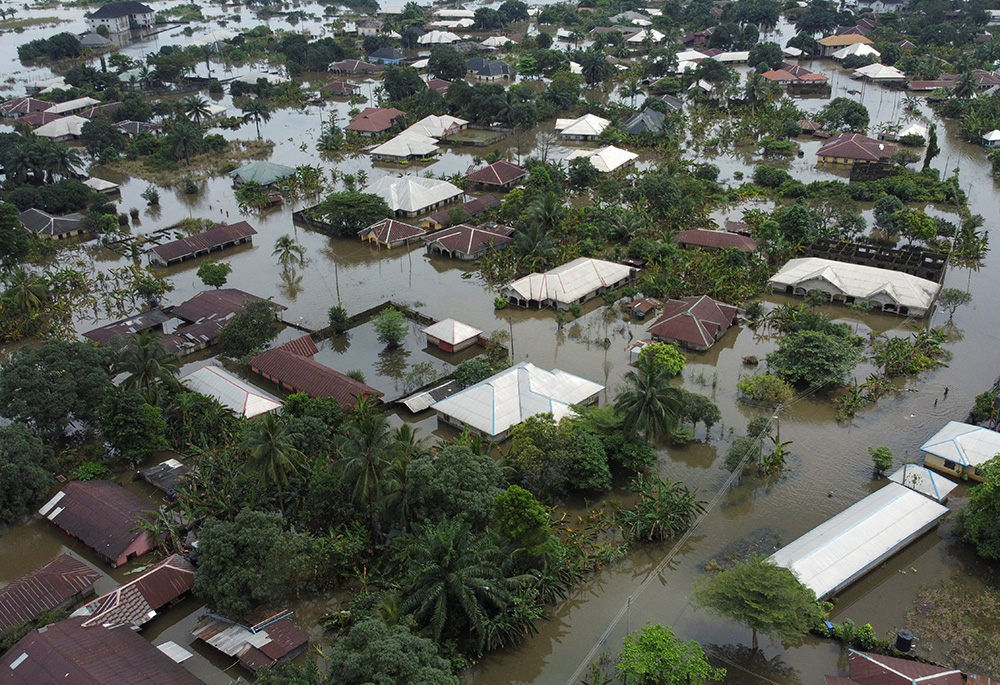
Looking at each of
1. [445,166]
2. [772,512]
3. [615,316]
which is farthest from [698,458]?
[445,166]

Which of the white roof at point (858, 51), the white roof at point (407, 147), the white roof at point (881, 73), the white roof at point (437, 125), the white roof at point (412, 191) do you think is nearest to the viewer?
the white roof at point (412, 191)

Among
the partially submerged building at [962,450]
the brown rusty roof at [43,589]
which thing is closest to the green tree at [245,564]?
the brown rusty roof at [43,589]

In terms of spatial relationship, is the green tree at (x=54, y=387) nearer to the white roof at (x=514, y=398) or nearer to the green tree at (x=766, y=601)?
the white roof at (x=514, y=398)

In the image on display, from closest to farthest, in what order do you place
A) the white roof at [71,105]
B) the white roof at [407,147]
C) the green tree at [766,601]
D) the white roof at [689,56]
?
the green tree at [766,601], the white roof at [407,147], the white roof at [71,105], the white roof at [689,56]

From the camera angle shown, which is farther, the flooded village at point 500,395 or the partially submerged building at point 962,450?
the partially submerged building at point 962,450

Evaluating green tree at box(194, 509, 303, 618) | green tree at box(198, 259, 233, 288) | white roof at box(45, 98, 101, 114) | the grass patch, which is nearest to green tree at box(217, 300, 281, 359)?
green tree at box(198, 259, 233, 288)

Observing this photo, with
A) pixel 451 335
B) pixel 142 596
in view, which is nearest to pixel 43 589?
pixel 142 596

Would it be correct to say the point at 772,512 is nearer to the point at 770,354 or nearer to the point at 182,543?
the point at 770,354
